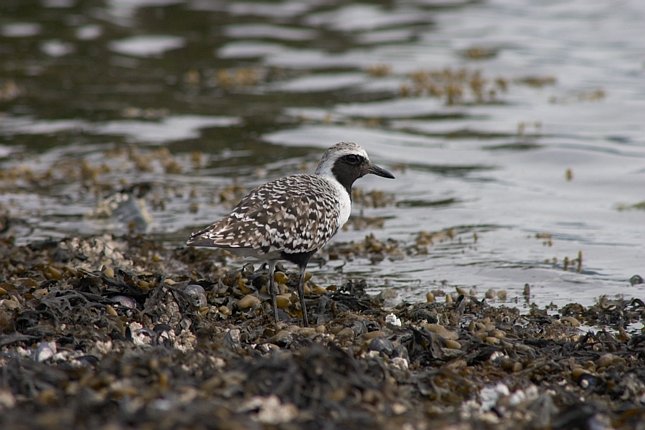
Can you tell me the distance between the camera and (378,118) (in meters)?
17.2

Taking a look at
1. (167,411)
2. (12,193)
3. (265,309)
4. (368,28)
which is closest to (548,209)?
(265,309)

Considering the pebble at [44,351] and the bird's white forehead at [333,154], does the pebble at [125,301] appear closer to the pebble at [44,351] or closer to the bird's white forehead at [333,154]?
the pebble at [44,351]

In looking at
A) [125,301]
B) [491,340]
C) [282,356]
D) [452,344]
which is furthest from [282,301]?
[282,356]

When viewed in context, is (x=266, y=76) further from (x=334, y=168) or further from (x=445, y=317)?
(x=445, y=317)

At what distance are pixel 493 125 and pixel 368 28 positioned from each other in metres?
9.02

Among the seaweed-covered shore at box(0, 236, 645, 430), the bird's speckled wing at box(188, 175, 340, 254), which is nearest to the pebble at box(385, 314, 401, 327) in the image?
the seaweed-covered shore at box(0, 236, 645, 430)

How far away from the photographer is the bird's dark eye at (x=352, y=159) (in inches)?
348

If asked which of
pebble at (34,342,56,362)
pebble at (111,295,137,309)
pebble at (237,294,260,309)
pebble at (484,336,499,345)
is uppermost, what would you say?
pebble at (34,342,56,362)

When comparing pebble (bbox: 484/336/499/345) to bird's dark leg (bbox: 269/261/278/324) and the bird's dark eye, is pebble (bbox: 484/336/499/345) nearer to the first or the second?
bird's dark leg (bbox: 269/261/278/324)

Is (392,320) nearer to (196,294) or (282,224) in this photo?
(282,224)

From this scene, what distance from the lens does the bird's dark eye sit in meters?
8.84

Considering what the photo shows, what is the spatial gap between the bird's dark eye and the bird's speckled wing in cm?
60

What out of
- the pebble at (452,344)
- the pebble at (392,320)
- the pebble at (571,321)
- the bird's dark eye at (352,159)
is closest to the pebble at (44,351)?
the pebble at (392,320)

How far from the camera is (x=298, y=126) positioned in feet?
54.4
